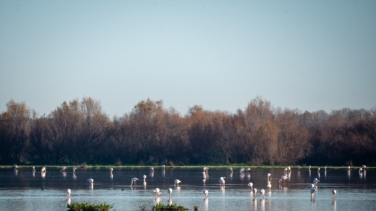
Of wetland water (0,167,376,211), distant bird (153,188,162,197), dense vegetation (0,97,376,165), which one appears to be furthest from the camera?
dense vegetation (0,97,376,165)

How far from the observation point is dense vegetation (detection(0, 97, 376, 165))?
69.0 metres

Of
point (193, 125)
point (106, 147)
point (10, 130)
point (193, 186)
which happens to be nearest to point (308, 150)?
point (193, 125)

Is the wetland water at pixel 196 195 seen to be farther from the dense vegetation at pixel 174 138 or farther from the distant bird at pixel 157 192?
the dense vegetation at pixel 174 138

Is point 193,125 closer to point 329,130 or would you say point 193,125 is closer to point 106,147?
point 106,147

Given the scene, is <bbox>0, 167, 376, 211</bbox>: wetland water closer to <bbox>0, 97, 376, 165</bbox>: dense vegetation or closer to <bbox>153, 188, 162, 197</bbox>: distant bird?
<bbox>153, 188, 162, 197</bbox>: distant bird

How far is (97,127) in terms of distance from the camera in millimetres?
77375

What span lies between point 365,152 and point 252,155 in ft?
42.4

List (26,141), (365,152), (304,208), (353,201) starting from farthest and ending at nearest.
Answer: (26,141) → (365,152) → (353,201) → (304,208)

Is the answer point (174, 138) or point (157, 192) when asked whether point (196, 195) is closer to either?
point (157, 192)

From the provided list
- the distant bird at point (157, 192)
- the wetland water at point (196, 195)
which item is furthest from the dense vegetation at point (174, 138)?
the distant bird at point (157, 192)

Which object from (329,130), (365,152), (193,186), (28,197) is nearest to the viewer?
(28,197)

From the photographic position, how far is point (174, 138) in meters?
74.3

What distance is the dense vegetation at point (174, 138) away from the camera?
226 ft

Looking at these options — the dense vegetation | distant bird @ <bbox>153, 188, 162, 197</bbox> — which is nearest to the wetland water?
distant bird @ <bbox>153, 188, 162, 197</bbox>
